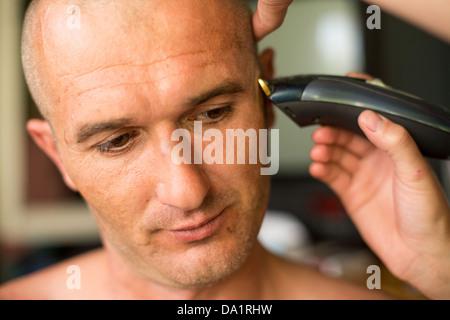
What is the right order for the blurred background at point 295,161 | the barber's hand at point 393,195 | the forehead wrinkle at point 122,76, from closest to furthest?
the forehead wrinkle at point 122,76, the barber's hand at point 393,195, the blurred background at point 295,161

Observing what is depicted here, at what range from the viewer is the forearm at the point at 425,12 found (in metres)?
0.86

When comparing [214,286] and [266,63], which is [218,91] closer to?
[266,63]

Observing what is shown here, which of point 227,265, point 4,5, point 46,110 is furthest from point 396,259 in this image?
point 4,5

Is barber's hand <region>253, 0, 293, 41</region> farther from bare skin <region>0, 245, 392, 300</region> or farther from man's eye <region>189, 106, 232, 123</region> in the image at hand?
bare skin <region>0, 245, 392, 300</region>

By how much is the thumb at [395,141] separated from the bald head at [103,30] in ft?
0.88

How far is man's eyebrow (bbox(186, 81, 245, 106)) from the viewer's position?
86cm

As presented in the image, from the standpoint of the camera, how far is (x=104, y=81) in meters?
0.85

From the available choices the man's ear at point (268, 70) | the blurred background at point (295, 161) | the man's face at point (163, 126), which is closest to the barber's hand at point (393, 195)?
the man's ear at point (268, 70)

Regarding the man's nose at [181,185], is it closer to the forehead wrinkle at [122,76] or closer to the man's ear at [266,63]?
the forehead wrinkle at [122,76]

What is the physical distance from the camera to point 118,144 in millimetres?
902

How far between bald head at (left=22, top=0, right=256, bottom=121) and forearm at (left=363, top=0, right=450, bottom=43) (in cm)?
27

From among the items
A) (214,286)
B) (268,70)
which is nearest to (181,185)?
(214,286)

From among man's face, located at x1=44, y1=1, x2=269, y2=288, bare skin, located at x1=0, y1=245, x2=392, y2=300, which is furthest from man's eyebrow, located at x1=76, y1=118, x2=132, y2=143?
bare skin, located at x1=0, y1=245, x2=392, y2=300
